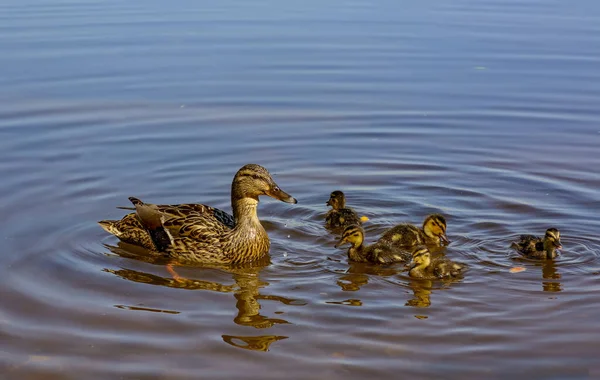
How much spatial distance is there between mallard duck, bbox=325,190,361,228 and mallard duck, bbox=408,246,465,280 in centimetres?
96

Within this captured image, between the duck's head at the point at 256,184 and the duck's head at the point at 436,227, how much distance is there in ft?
3.33

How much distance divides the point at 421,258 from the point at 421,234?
71 cm

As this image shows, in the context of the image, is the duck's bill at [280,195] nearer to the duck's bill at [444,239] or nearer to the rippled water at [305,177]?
the rippled water at [305,177]

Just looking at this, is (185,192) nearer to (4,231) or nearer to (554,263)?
(4,231)

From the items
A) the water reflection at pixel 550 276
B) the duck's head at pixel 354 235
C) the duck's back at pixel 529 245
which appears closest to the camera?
the water reflection at pixel 550 276

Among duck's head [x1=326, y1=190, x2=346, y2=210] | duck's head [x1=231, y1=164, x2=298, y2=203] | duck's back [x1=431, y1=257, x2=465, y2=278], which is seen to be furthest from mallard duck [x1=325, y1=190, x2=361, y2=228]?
duck's back [x1=431, y1=257, x2=465, y2=278]

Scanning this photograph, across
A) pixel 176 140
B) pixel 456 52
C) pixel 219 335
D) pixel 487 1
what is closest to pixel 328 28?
pixel 456 52

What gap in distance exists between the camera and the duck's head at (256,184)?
7.00 m

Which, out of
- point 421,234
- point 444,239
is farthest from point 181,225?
point 444,239

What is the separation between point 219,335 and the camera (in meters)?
5.50

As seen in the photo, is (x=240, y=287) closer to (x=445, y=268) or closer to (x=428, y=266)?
(x=428, y=266)

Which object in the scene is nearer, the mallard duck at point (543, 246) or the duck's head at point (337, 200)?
the mallard duck at point (543, 246)

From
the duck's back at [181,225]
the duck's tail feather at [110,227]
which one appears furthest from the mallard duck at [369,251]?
the duck's tail feather at [110,227]

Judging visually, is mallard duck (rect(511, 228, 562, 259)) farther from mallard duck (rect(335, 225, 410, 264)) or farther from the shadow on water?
the shadow on water
